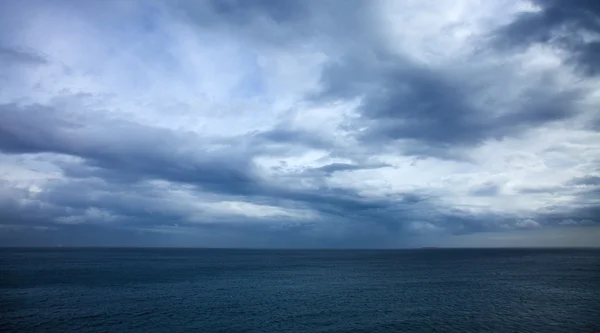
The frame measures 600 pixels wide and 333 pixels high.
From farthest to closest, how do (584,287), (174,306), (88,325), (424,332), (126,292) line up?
(584,287)
(126,292)
(174,306)
(88,325)
(424,332)

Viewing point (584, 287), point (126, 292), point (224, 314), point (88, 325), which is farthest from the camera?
point (584, 287)

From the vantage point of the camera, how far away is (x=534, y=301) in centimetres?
8369

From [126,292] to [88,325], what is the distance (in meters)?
36.0

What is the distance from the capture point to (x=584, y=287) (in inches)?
4186

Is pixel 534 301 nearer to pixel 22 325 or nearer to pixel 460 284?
pixel 460 284

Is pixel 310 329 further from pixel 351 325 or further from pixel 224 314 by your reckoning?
pixel 224 314

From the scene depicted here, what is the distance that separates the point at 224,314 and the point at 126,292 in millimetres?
39314

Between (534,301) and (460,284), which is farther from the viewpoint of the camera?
(460,284)

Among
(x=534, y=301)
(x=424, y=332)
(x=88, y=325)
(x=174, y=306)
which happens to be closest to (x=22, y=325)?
(x=88, y=325)

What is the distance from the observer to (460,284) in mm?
115250

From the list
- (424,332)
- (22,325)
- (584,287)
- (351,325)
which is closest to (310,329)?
(351,325)

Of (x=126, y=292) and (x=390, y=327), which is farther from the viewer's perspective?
(x=126, y=292)

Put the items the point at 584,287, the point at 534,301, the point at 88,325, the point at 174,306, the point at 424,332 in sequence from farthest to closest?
the point at 584,287 < the point at 534,301 < the point at 174,306 < the point at 88,325 < the point at 424,332

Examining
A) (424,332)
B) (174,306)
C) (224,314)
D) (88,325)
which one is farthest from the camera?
(174,306)
